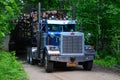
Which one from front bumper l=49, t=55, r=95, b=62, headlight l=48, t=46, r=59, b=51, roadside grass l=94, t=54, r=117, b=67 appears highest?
headlight l=48, t=46, r=59, b=51

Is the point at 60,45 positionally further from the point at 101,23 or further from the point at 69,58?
the point at 101,23

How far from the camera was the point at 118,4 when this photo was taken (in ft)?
76.1

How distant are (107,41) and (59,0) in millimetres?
11386

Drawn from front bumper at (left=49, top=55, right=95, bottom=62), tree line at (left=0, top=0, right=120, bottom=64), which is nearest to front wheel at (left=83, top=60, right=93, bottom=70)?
front bumper at (left=49, top=55, right=95, bottom=62)

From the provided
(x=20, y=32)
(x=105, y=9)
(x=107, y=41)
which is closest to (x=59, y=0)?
(x=20, y=32)

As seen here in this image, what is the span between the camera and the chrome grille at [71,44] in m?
22.0

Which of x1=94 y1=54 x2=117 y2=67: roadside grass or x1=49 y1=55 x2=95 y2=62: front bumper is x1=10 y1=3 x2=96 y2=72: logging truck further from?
x1=94 y1=54 x2=117 y2=67: roadside grass

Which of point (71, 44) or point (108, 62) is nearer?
point (71, 44)

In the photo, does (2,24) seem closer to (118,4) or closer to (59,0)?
→ (118,4)

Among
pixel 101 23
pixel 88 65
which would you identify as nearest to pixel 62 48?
pixel 88 65

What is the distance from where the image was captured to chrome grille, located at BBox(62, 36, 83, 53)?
22.0 metres

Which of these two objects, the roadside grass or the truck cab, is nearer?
the truck cab

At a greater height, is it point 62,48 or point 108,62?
point 62,48

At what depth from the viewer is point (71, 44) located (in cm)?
2205
